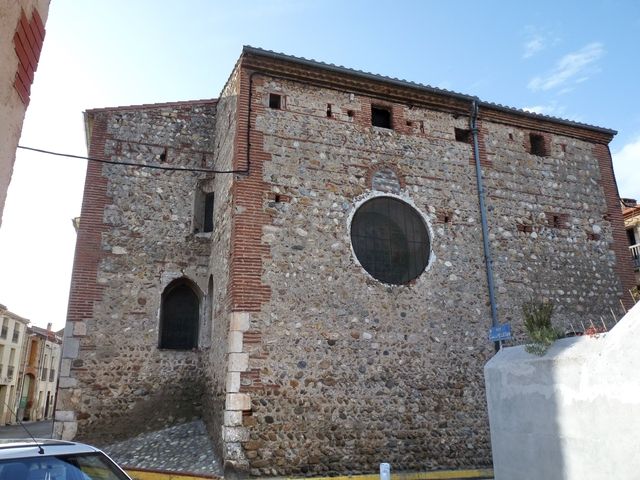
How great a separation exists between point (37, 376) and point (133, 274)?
3118 centimetres

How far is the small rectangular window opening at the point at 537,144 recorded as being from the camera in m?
12.5

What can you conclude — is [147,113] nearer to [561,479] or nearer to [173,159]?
[173,159]

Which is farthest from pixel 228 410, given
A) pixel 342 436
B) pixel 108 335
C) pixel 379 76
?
pixel 379 76

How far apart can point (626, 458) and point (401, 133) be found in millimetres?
7572

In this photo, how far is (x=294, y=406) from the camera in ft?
28.1

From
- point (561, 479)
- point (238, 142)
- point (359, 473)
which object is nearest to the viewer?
point (561, 479)

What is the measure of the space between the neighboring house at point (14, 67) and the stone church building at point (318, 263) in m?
5.85

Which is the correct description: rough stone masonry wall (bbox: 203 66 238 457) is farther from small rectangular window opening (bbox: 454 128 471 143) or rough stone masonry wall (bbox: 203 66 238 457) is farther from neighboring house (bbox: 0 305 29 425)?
neighboring house (bbox: 0 305 29 425)

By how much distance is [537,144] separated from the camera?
41.3 ft

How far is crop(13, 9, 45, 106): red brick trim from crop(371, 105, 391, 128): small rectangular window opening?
8.48 metres

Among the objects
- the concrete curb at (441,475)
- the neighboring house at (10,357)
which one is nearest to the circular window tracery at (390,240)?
the concrete curb at (441,475)

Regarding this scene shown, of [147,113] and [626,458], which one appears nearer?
[626,458]

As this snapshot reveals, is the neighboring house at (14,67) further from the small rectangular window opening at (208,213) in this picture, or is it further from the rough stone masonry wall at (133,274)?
the small rectangular window opening at (208,213)

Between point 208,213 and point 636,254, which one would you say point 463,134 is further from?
point 636,254
